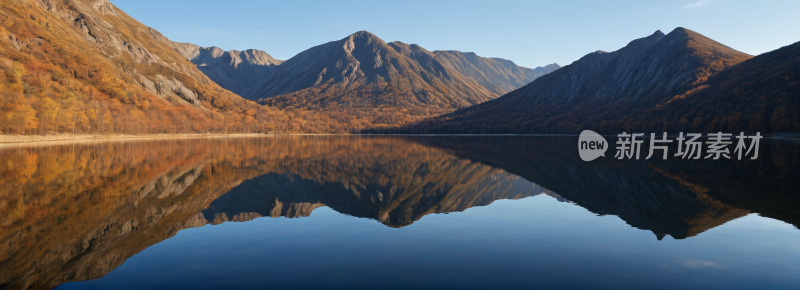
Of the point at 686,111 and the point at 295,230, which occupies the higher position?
the point at 686,111

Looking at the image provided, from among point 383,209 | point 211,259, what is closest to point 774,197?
point 383,209

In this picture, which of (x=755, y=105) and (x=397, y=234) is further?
(x=755, y=105)

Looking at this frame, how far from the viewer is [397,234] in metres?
17.6

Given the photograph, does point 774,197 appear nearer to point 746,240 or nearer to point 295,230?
point 746,240

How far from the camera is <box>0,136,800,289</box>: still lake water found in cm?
1179

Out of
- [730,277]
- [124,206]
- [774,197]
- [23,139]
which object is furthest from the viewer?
[23,139]

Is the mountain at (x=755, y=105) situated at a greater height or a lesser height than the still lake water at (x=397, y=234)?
greater

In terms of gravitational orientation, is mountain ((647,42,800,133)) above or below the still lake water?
above

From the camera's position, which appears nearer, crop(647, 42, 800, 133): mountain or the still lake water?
the still lake water

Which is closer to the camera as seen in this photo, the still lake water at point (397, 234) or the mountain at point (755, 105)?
the still lake water at point (397, 234)

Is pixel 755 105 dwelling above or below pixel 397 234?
above

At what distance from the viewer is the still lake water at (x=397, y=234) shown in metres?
11.8

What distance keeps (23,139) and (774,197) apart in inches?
5682

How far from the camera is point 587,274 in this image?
1201 cm
